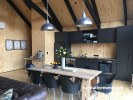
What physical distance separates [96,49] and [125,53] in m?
1.58

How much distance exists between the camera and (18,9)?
24.0 ft

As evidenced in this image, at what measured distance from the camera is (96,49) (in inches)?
245

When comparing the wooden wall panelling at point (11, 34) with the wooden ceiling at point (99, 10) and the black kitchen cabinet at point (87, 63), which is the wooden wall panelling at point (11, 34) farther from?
the black kitchen cabinet at point (87, 63)

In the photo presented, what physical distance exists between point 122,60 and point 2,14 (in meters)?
6.93

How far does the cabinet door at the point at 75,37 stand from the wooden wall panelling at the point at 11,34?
134 inches

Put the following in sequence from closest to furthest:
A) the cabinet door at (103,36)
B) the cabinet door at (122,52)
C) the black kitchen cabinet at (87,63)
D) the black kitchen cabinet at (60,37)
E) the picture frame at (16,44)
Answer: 1. the cabinet door at (122,52)
2. the cabinet door at (103,36)
3. the black kitchen cabinet at (87,63)
4. the black kitchen cabinet at (60,37)
5. the picture frame at (16,44)

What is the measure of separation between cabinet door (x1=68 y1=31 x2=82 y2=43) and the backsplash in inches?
16.6

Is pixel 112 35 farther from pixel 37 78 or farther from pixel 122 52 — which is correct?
pixel 37 78

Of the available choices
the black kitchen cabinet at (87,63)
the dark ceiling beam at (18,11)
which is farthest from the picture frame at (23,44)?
the black kitchen cabinet at (87,63)

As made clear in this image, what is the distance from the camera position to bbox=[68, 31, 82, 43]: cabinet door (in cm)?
634

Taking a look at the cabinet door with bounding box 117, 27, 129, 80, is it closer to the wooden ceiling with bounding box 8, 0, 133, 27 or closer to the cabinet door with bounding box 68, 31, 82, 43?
the wooden ceiling with bounding box 8, 0, 133, 27

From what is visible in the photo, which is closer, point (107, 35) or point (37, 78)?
point (37, 78)

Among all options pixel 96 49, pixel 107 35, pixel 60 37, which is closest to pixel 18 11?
pixel 60 37

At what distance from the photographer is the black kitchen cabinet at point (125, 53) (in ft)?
15.9
